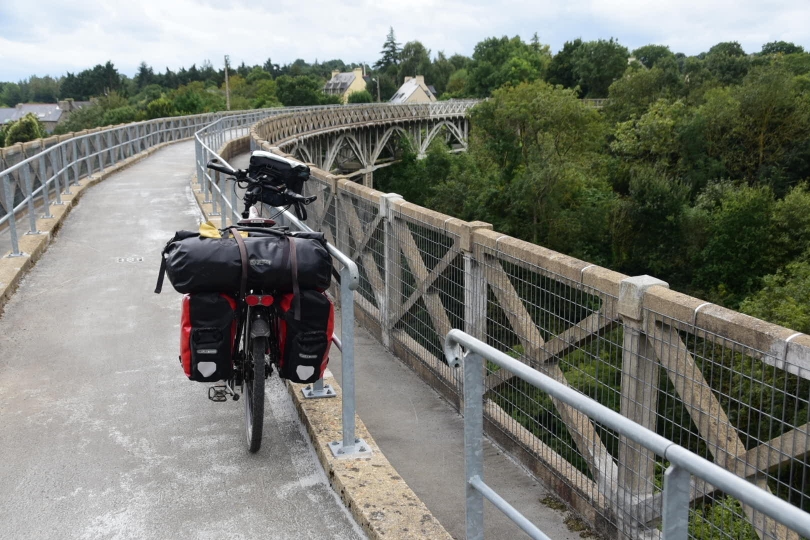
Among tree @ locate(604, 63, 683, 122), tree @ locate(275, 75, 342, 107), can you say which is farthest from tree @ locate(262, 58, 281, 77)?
tree @ locate(604, 63, 683, 122)

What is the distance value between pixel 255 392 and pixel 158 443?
96 cm

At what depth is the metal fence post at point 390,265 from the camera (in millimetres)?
7000

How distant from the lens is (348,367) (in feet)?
14.4

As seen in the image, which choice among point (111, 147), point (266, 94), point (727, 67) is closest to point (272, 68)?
point (266, 94)

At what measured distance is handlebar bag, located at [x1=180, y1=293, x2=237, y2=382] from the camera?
164 inches

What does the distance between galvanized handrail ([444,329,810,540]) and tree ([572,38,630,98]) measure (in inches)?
3767

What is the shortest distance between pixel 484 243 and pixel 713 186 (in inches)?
1985

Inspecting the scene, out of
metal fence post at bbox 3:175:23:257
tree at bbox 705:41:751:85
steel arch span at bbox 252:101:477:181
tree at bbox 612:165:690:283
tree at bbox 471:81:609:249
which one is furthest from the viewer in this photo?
tree at bbox 705:41:751:85

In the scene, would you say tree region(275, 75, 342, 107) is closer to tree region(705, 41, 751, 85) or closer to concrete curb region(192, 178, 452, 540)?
tree region(705, 41, 751, 85)

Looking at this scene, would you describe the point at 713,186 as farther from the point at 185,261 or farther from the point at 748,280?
the point at 185,261

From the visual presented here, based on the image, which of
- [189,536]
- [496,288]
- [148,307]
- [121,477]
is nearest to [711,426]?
[496,288]

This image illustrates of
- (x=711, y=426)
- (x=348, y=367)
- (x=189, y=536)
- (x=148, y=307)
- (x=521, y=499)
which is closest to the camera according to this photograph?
(x=711, y=426)

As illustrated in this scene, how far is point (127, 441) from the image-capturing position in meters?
5.02

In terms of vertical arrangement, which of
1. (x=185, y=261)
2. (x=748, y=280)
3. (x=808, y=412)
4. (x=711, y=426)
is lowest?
(x=748, y=280)
